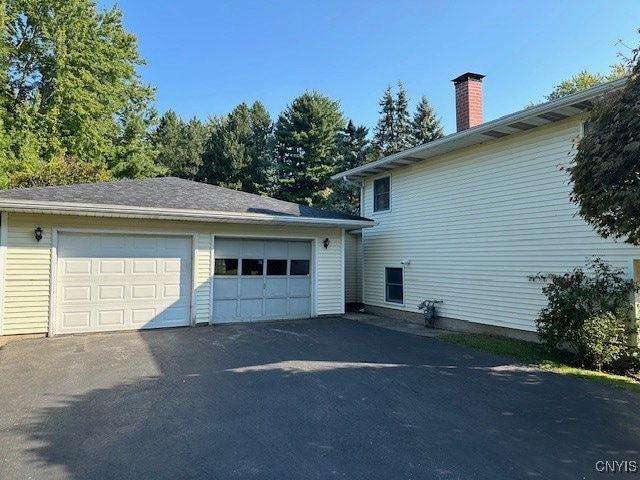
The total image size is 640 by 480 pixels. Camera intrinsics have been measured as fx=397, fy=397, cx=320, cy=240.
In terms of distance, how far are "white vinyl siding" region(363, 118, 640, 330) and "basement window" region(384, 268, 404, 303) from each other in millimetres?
225

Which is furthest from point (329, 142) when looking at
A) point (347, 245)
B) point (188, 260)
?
point (188, 260)

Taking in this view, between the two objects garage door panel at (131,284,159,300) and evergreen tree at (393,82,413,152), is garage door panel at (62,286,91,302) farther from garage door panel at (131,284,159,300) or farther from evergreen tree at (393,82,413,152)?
evergreen tree at (393,82,413,152)

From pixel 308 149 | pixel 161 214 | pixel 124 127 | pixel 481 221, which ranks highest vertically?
pixel 124 127

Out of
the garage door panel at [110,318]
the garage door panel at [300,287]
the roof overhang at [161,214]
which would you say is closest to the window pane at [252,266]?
the garage door panel at [300,287]

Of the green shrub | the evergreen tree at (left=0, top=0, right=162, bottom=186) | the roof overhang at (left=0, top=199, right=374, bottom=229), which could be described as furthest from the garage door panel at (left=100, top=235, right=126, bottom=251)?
the evergreen tree at (left=0, top=0, right=162, bottom=186)

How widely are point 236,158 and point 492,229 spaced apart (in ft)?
77.4

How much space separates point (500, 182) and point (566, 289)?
9.87 feet

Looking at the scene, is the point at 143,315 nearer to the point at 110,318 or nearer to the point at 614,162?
the point at 110,318

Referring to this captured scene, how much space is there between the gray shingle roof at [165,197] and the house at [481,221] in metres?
1.82

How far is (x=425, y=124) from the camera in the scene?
30.1m

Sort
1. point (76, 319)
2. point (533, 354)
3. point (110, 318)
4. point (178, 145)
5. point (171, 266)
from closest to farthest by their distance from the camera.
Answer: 1. point (533, 354)
2. point (76, 319)
3. point (110, 318)
4. point (171, 266)
5. point (178, 145)

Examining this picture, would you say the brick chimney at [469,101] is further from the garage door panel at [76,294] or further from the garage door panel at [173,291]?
Result: the garage door panel at [76,294]

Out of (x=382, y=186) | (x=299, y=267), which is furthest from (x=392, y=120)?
(x=299, y=267)

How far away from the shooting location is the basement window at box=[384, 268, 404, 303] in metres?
11.7
